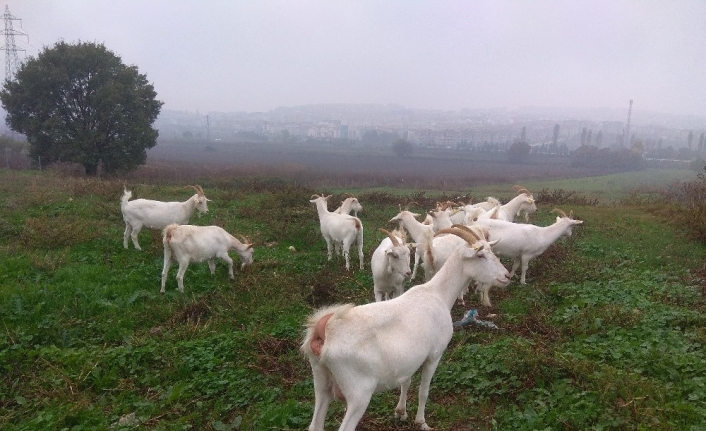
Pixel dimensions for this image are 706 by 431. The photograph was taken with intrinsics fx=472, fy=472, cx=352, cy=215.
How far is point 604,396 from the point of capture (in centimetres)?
440

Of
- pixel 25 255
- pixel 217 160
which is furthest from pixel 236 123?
pixel 25 255

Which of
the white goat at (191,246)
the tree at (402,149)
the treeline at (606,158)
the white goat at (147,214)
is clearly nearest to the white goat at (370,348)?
the white goat at (191,246)

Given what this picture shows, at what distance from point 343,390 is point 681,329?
4883 millimetres

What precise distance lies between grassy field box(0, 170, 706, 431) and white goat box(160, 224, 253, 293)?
0.40 m

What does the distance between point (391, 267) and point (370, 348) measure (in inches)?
147

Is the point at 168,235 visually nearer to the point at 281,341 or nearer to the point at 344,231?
the point at 281,341

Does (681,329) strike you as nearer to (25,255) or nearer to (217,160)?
(25,255)

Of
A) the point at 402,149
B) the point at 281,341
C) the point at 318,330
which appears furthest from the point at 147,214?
the point at 402,149

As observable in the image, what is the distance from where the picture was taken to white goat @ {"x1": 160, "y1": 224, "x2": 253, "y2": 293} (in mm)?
8352

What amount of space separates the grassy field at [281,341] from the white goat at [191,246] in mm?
402

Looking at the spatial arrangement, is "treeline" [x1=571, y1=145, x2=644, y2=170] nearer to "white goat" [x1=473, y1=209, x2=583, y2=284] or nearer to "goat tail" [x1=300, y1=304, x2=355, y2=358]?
"white goat" [x1=473, y1=209, x2=583, y2=284]

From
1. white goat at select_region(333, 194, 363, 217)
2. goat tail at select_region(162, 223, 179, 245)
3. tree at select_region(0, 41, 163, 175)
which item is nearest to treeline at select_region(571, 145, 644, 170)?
white goat at select_region(333, 194, 363, 217)

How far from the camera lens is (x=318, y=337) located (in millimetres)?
3697

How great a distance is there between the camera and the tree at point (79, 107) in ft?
76.7
